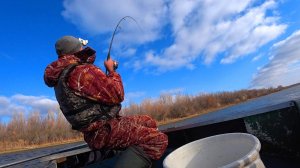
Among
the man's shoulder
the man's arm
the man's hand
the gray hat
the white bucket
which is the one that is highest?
the gray hat

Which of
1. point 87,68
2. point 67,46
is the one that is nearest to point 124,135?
point 87,68

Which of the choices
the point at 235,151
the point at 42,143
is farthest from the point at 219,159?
the point at 42,143

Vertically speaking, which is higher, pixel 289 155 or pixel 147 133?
pixel 147 133

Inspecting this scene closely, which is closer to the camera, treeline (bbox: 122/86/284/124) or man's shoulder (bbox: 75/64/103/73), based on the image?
man's shoulder (bbox: 75/64/103/73)

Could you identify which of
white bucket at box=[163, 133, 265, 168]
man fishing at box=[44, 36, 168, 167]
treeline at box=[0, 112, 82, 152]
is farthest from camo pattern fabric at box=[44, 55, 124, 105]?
treeline at box=[0, 112, 82, 152]

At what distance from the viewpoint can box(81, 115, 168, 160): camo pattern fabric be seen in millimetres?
2449

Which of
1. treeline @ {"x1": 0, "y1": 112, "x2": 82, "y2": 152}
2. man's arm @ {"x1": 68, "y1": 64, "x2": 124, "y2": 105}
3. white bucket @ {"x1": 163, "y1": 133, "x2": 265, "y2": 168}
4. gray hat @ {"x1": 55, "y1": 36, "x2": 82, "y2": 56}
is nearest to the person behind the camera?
white bucket @ {"x1": 163, "y1": 133, "x2": 265, "y2": 168}

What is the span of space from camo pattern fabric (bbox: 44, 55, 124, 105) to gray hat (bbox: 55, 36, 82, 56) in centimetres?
14

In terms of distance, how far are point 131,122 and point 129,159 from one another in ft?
0.89

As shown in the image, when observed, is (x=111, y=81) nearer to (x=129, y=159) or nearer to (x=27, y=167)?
(x=129, y=159)

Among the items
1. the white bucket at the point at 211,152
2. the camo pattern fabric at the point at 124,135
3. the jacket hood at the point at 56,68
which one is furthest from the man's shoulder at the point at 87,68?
the white bucket at the point at 211,152

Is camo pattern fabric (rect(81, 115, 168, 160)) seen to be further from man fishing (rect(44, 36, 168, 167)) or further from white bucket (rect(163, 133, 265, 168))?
white bucket (rect(163, 133, 265, 168))

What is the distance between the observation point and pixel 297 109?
2701 mm

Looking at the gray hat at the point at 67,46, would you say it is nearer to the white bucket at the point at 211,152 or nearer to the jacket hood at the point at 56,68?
the jacket hood at the point at 56,68
